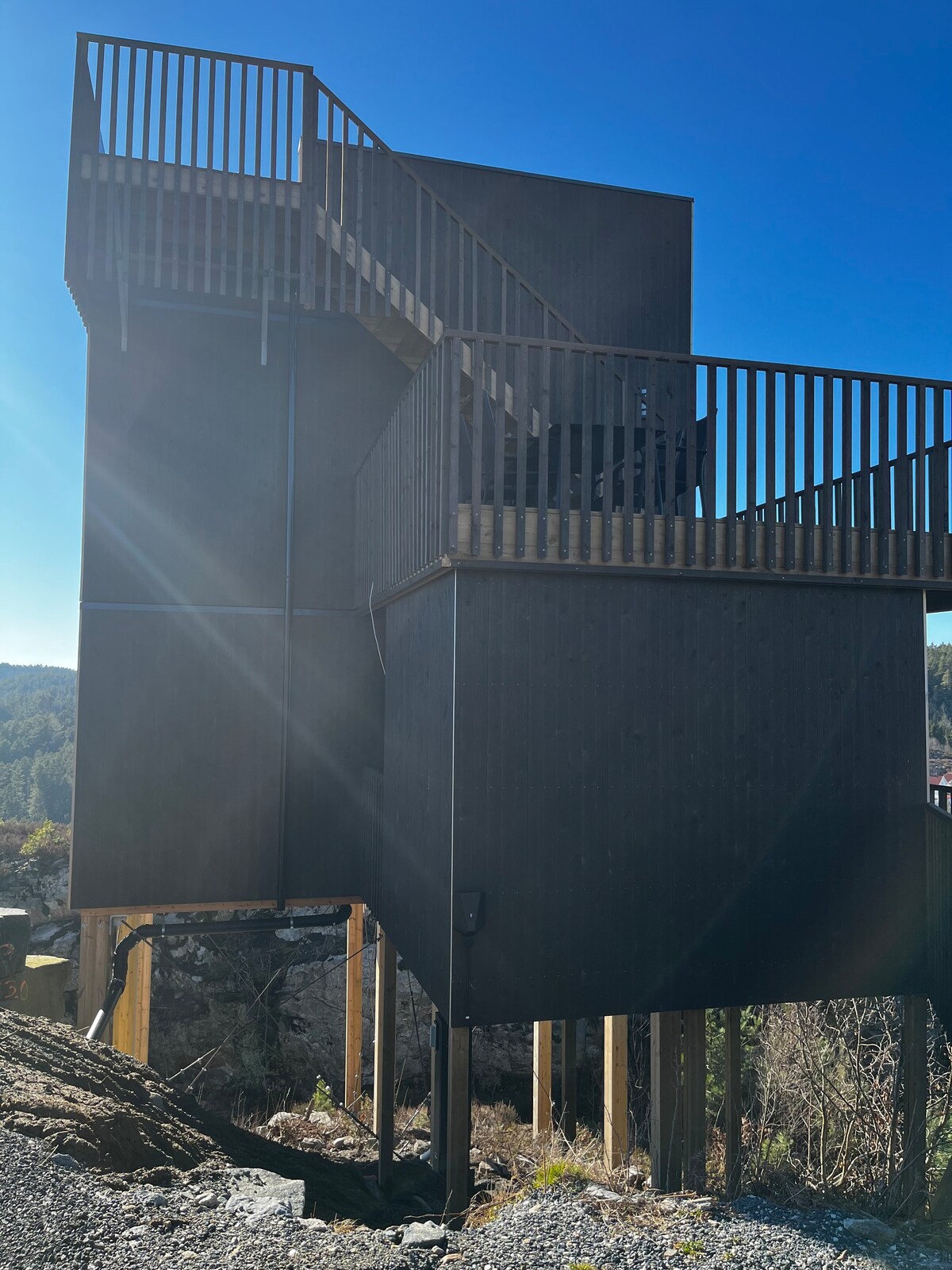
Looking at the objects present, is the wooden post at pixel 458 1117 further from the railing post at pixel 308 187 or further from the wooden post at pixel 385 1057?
the railing post at pixel 308 187

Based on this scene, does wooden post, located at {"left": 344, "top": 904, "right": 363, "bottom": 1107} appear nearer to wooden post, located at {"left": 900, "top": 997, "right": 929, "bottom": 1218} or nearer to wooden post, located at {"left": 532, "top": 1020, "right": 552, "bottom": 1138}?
wooden post, located at {"left": 532, "top": 1020, "right": 552, "bottom": 1138}

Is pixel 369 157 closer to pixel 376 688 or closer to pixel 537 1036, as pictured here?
pixel 376 688

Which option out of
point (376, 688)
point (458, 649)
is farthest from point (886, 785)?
point (376, 688)

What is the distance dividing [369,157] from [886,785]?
7.31m

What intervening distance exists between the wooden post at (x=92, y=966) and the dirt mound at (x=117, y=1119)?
5.38 ft

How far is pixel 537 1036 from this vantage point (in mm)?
10375

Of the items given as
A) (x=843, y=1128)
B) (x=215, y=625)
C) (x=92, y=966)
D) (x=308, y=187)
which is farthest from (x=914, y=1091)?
(x=308, y=187)

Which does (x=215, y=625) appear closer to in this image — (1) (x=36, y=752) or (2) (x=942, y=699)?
(1) (x=36, y=752)

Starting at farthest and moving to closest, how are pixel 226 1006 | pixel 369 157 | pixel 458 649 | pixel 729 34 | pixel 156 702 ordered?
pixel 226 1006, pixel 729 34, pixel 156 702, pixel 369 157, pixel 458 649

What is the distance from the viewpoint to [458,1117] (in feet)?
18.7

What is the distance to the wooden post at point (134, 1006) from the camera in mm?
9500

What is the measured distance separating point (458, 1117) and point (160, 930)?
4.75m

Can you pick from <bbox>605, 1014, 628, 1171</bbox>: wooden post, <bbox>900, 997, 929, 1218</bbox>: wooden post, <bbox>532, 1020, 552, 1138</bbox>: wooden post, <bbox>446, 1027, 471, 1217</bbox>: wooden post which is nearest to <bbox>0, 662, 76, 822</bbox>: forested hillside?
<bbox>532, 1020, 552, 1138</bbox>: wooden post

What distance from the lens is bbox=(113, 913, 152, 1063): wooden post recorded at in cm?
950
